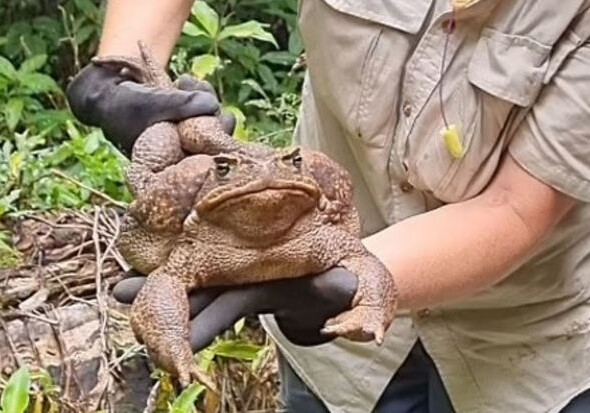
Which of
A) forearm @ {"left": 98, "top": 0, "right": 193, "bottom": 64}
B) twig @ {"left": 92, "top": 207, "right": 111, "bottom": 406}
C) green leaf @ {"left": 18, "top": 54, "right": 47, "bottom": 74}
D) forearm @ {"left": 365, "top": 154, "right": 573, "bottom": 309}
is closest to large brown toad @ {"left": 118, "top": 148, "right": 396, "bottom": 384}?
forearm @ {"left": 365, "top": 154, "right": 573, "bottom": 309}

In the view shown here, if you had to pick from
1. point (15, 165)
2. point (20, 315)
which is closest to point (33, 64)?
point (15, 165)

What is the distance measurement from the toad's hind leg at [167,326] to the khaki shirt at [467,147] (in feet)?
1.35

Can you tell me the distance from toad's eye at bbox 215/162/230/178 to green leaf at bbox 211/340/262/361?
1.13 meters

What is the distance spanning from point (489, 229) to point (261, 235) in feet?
1.08

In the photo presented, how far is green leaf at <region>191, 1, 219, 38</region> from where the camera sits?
10.1ft

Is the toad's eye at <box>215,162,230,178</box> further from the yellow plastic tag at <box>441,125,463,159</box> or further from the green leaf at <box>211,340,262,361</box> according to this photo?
the green leaf at <box>211,340,262,361</box>

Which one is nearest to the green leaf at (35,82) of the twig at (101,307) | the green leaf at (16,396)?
the twig at (101,307)

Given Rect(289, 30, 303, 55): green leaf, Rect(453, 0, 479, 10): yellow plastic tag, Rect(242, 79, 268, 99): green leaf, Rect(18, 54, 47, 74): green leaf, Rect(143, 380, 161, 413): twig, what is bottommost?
Rect(18, 54, 47, 74): green leaf

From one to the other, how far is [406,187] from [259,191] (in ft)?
1.53

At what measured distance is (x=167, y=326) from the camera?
1.19 m

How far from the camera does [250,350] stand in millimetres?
2350

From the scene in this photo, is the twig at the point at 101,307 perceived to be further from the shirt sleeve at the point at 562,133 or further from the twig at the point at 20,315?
the shirt sleeve at the point at 562,133

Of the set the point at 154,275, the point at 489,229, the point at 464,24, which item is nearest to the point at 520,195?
the point at 489,229

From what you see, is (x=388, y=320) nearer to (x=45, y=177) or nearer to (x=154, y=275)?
(x=154, y=275)
